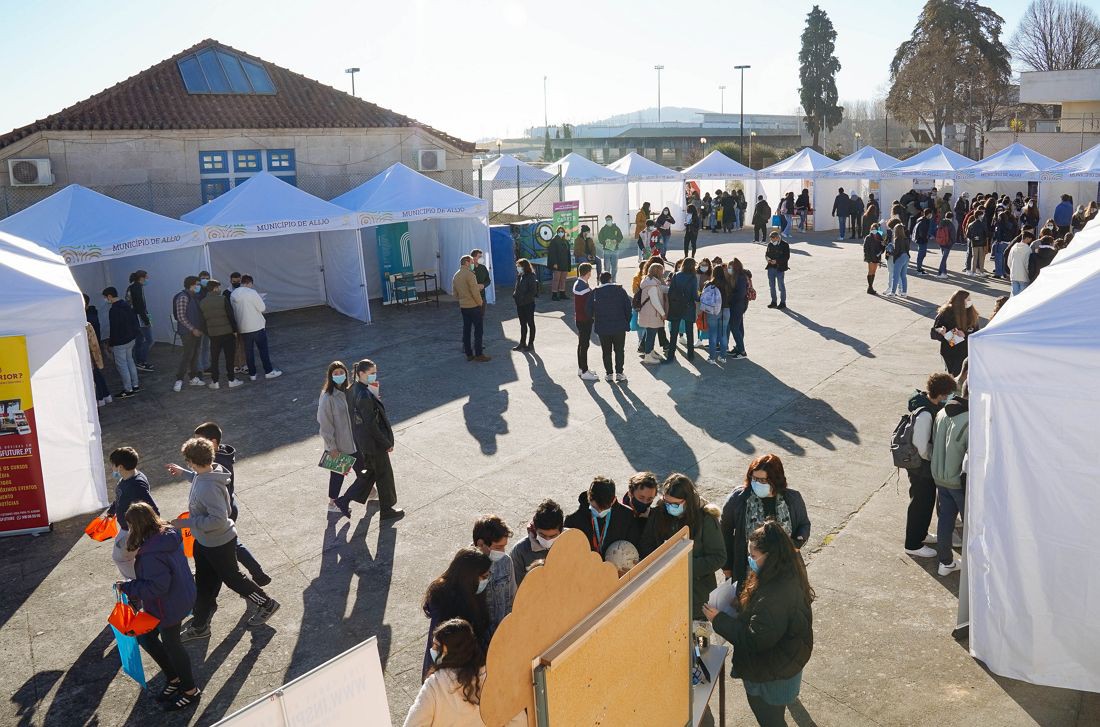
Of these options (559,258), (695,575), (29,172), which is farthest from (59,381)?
(559,258)

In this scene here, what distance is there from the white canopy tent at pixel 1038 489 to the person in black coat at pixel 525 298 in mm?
8286

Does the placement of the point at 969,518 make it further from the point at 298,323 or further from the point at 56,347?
the point at 298,323

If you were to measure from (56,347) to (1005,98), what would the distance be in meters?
55.7

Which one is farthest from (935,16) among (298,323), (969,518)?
(969,518)

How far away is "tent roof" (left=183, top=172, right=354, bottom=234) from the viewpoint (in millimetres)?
14117

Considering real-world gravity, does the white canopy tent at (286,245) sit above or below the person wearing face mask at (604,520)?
above

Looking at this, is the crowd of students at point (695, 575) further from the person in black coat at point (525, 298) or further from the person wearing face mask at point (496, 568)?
the person in black coat at point (525, 298)

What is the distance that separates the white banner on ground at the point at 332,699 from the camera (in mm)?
2842

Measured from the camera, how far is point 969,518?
200 inches

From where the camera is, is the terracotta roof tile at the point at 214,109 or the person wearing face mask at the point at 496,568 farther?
the terracotta roof tile at the point at 214,109

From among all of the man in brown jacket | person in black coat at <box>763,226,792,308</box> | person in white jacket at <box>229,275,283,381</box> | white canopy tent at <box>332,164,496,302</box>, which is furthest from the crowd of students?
white canopy tent at <box>332,164,496,302</box>

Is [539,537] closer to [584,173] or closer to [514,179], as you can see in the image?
[584,173]

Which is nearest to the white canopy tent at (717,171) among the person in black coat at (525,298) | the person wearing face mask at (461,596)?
the person in black coat at (525,298)

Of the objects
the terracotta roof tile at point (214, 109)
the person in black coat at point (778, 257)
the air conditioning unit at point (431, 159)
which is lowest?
the person in black coat at point (778, 257)
